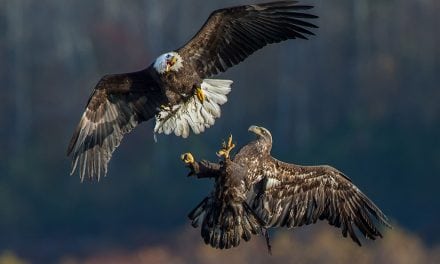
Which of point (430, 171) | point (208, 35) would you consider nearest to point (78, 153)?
point (208, 35)

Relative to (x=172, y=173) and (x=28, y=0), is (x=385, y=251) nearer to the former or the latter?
(x=172, y=173)

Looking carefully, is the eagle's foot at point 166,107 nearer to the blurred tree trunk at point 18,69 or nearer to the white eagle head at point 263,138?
the white eagle head at point 263,138

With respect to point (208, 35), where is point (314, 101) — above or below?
below

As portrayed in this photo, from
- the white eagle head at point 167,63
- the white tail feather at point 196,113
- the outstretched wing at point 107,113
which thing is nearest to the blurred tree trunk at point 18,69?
the outstretched wing at point 107,113

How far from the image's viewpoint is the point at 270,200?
19406 mm

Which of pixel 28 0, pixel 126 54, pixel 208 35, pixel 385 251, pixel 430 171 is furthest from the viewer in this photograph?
pixel 28 0

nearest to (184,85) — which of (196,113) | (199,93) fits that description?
(199,93)

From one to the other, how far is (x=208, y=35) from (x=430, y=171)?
14.4 metres

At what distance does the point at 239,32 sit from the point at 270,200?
1423 mm

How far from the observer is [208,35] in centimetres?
1981

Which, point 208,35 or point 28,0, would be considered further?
point 28,0

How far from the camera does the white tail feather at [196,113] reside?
19828 mm

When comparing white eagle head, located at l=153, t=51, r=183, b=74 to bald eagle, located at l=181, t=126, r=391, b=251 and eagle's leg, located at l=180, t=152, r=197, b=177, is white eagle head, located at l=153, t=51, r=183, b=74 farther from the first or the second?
eagle's leg, located at l=180, t=152, r=197, b=177

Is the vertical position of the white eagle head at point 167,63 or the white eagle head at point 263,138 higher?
the white eagle head at point 167,63
